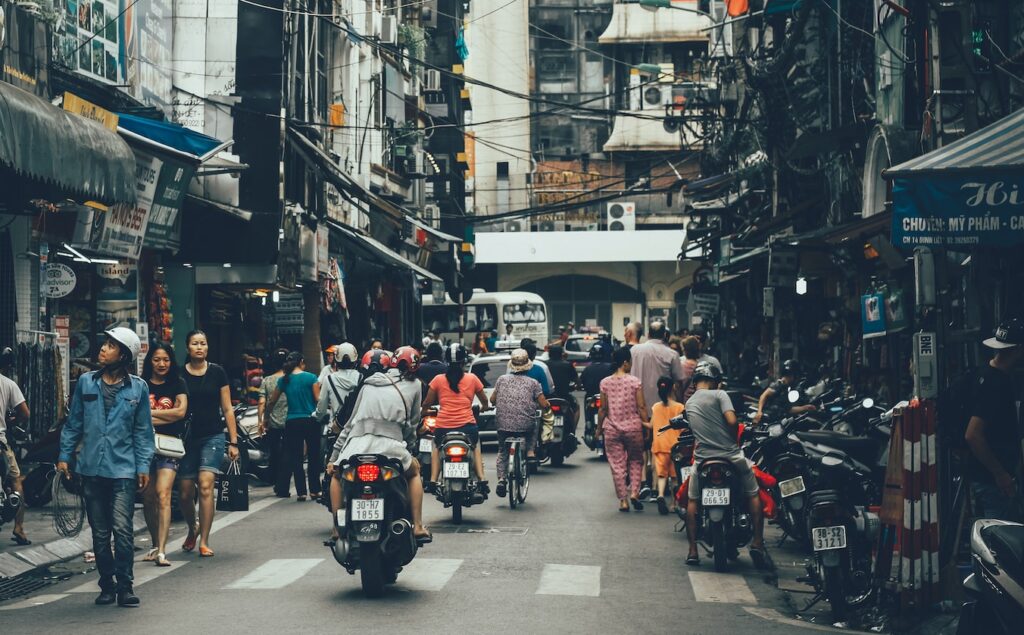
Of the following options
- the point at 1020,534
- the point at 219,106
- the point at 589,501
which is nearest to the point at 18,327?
the point at 589,501

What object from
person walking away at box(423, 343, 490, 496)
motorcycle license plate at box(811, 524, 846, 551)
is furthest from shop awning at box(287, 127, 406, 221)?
motorcycle license plate at box(811, 524, 846, 551)

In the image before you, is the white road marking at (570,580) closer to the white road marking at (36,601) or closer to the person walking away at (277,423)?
the white road marking at (36,601)

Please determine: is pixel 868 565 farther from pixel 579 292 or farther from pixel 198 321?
pixel 579 292

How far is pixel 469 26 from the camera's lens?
72188 millimetres

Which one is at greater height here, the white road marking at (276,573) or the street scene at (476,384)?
the street scene at (476,384)

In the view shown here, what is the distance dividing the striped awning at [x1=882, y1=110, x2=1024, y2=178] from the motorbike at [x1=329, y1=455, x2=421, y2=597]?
417 centimetres

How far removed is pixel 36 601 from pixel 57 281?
7.58 meters

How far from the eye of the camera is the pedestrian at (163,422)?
449 inches

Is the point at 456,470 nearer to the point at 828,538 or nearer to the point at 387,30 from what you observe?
the point at 828,538

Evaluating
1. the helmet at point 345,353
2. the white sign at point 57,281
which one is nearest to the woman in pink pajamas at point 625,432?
the helmet at point 345,353

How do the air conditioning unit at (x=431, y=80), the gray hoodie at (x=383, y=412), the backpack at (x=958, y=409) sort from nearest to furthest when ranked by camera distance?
the backpack at (x=958, y=409) → the gray hoodie at (x=383, y=412) → the air conditioning unit at (x=431, y=80)

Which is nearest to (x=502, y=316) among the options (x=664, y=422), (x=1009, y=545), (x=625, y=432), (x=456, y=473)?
(x=664, y=422)

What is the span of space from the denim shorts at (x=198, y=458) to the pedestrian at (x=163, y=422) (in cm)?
29

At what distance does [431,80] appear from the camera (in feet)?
184
